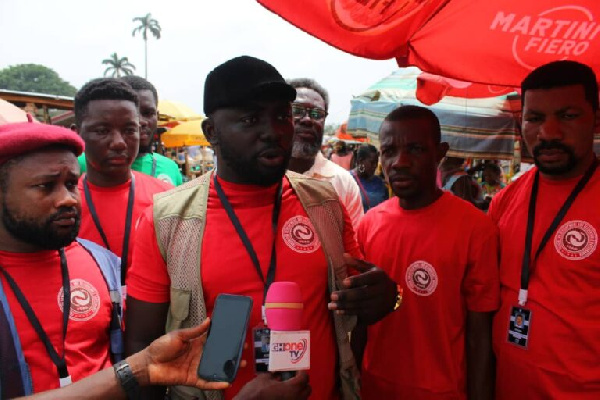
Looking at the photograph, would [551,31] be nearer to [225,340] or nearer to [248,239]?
[248,239]

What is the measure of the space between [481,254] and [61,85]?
96.7m

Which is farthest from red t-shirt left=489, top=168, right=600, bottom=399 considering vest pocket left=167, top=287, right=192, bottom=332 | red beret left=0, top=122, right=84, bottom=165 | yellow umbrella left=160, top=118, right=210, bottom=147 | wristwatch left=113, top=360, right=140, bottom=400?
yellow umbrella left=160, top=118, right=210, bottom=147

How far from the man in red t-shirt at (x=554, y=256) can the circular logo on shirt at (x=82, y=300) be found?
2227 millimetres

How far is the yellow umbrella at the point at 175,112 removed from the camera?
17297 millimetres

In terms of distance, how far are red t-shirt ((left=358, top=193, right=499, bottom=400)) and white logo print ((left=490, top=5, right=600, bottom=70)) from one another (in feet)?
4.95

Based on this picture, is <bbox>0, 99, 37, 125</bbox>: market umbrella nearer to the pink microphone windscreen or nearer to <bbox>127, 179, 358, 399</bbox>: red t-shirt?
<bbox>127, 179, 358, 399</bbox>: red t-shirt

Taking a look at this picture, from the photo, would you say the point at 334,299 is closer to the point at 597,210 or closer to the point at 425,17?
the point at 597,210

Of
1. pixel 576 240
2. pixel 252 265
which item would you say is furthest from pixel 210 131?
pixel 576 240

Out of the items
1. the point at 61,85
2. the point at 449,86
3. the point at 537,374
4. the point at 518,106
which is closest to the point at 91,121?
the point at 537,374

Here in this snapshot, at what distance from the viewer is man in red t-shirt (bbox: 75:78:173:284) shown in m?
3.11

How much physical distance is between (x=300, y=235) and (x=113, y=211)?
174cm

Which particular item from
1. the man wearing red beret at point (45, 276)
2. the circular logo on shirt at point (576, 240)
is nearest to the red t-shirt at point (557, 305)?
the circular logo on shirt at point (576, 240)

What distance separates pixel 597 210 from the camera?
7.74 feet

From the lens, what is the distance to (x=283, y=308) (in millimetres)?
1609
